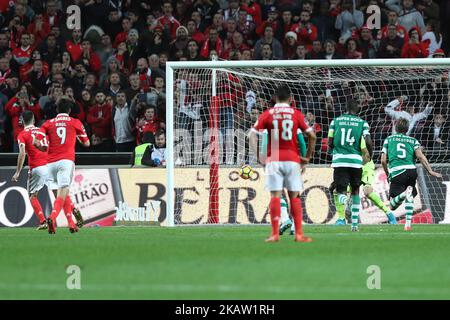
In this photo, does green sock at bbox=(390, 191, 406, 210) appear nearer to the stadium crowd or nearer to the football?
the football

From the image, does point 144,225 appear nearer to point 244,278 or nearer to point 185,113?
point 185,113

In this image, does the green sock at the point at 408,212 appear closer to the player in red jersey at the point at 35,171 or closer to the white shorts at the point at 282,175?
the white shorts at the point at 282,175

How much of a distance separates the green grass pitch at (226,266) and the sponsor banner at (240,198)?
197 inches

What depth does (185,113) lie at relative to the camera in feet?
76.0

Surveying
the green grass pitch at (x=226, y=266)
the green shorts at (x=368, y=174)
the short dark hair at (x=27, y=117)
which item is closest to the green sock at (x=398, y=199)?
the green shorts at (x=368, y=174)

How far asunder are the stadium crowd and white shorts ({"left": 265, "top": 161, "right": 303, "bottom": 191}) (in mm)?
8661

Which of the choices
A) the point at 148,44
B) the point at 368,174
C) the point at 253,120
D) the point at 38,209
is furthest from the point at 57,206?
the point at 148,44

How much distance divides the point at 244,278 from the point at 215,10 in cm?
1712

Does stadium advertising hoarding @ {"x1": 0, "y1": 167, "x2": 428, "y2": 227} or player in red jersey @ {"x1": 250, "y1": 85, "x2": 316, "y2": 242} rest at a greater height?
player in red jersey @ {"x1": 250, "y1": 85, "x2": 316, "y2": 242}

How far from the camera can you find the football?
21350mm

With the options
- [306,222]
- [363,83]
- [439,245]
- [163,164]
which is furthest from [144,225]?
[439,245]

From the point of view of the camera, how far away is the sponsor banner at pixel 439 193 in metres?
22.5

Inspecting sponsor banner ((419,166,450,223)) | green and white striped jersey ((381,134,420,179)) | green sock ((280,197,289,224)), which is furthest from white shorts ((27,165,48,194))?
sponsor banner ((419,166,450,223))

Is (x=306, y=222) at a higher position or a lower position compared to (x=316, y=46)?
lower
